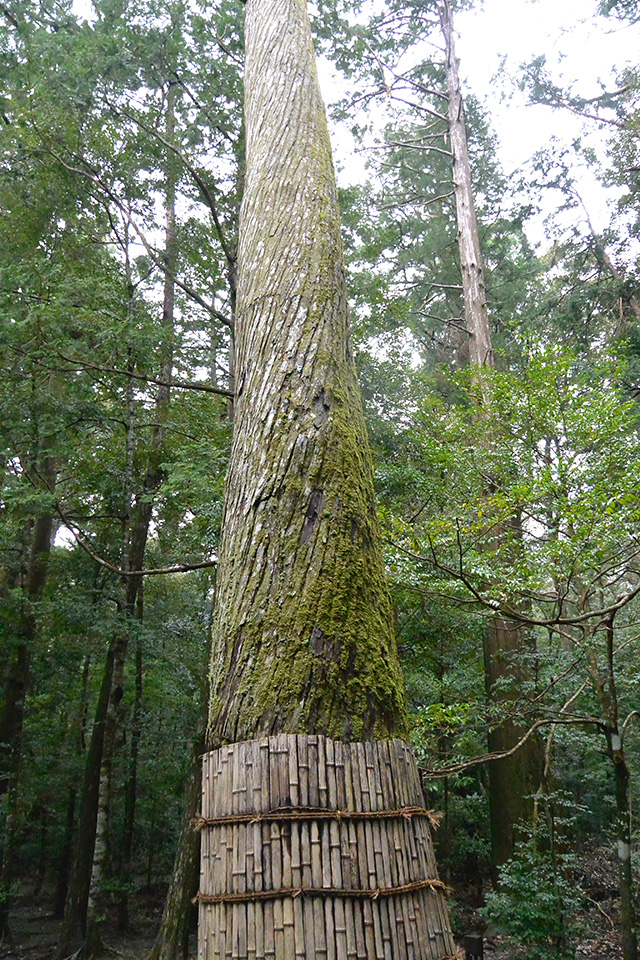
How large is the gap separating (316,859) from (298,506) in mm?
804

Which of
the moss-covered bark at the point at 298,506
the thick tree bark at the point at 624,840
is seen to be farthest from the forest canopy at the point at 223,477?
the moss-covered bark at the point at 298,506

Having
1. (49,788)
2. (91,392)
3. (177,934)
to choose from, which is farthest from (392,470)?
(49,788)

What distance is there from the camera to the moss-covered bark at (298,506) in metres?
1.34

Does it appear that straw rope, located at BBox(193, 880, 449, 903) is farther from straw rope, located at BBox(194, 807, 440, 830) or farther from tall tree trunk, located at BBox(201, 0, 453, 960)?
straw rope, located at BBox(194, 807, 440, 830)

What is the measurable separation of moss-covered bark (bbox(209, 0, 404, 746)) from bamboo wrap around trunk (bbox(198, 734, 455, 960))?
0.26 ft

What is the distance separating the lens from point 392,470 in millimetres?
6703

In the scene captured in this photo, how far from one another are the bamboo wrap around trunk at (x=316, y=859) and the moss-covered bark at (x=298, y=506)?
→ 78 millimetres

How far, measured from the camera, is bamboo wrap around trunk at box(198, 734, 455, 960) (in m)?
1.08

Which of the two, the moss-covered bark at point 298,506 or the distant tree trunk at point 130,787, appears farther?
the distant tree trunk at point 130,787

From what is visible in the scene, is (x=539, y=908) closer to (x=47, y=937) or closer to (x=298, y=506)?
(x=298, y=506)

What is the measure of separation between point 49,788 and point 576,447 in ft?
34.7

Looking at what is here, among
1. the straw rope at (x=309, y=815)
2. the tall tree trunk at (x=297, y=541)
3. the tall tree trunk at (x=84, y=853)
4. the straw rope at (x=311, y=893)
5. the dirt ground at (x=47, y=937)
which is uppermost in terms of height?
→ the tall tree trunk at (x=297, y=541)

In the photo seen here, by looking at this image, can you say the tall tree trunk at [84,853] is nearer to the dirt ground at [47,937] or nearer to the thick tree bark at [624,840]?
the dirt ground at [47,937]

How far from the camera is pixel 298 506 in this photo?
1568mm
